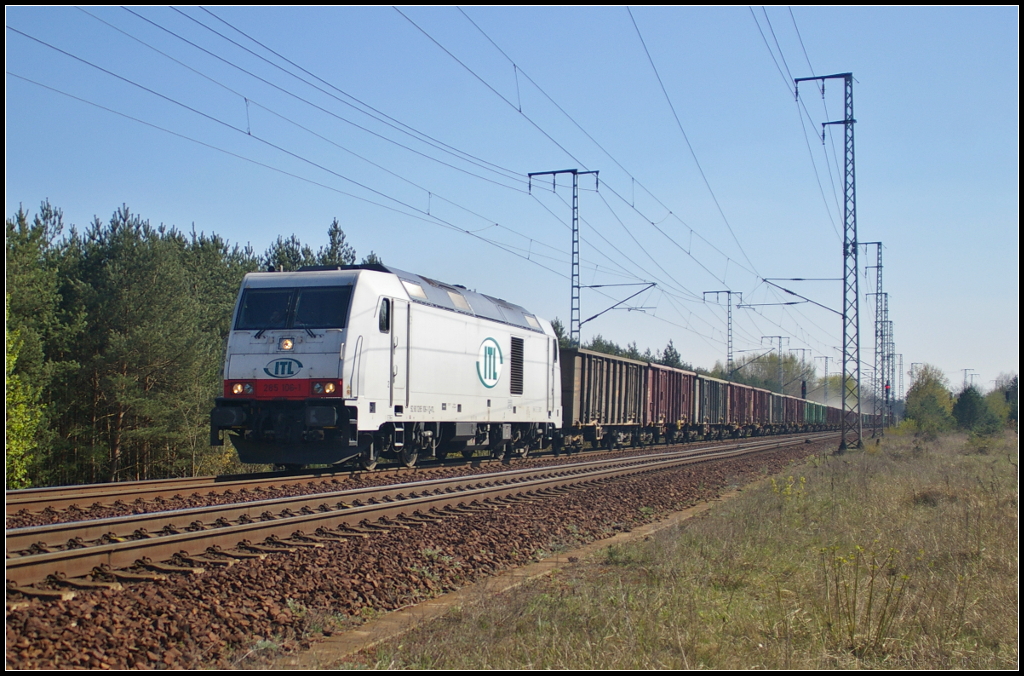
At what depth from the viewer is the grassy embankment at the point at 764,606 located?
15.9 ft

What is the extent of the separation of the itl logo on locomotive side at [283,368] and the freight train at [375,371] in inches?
0.7

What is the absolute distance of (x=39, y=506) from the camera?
9312mm

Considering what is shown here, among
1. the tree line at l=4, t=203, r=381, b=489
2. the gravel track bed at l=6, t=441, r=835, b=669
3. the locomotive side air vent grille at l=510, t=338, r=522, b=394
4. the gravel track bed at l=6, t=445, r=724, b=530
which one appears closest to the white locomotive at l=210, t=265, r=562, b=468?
the gravel track bed at l=6, t=445, r=724, b=530

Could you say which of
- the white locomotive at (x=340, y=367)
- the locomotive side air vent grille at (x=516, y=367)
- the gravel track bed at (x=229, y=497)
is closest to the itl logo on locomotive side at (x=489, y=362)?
the locomotive side air vent grille at (x=516, y=367)

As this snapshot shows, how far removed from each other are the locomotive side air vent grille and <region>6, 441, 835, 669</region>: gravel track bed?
9649 millimetres

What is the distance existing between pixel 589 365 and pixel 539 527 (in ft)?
54.0

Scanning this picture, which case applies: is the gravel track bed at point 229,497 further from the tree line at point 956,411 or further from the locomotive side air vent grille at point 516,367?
the tree line at point 956,411

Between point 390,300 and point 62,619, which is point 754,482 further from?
point 62,619

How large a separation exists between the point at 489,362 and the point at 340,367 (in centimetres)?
559

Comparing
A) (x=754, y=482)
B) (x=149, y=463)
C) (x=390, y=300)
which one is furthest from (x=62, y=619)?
(x=149, y=463)

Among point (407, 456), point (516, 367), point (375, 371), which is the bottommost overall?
point (407, 456)

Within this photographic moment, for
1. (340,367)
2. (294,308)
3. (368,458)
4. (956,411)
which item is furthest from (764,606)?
(956,411)

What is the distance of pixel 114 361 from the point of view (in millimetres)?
27484

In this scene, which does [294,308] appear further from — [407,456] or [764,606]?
[764,606]
